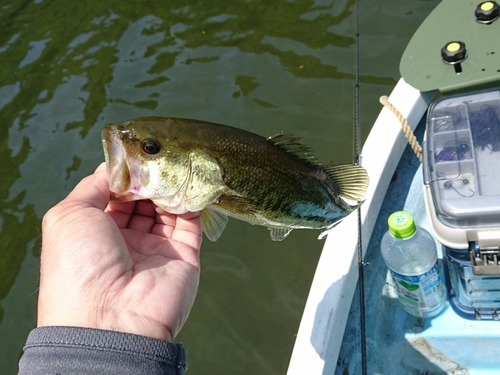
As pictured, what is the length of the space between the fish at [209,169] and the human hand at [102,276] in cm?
20

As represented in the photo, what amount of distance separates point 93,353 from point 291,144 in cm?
120

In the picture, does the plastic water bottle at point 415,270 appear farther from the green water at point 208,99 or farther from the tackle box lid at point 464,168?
the green water at point 208,99

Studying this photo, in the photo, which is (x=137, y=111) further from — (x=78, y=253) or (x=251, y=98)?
(x=78, y=253)

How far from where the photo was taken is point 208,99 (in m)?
6.32

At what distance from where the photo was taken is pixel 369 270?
10.2ft

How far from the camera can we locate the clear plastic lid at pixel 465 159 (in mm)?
2285

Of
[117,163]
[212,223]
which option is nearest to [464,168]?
[212,223]

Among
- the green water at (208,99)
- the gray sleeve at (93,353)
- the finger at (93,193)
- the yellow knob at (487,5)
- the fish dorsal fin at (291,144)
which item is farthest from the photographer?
the green water at (208,99)

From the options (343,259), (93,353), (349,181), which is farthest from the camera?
(343,259)

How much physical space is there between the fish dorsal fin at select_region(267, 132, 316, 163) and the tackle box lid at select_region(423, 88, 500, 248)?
773 mm

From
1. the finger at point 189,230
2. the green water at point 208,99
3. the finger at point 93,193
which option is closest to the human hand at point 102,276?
the finger at point 93,193

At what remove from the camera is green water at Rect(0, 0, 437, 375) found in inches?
173

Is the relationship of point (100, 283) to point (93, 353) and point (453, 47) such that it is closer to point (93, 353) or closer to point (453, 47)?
point (93, 353)

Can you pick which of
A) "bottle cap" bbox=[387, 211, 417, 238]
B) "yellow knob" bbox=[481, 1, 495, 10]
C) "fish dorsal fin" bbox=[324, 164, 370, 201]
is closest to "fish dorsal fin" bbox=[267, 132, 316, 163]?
"fish dorsal fin" bbox=[324, 164, 370, 201]
